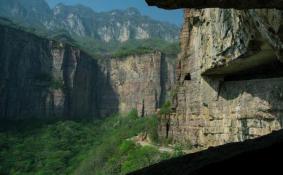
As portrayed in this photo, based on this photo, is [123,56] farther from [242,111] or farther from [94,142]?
[242,111]

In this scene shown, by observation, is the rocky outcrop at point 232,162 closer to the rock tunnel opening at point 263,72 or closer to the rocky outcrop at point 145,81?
the rock tunnel opening at point 263,72

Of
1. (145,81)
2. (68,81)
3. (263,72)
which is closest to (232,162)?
(263,72)

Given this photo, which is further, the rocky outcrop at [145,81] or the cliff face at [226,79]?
the rocky outcrop at [145,81]

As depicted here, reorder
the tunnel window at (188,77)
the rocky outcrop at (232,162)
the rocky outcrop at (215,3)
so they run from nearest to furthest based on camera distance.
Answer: the rocky outcrop at (232,162)
the rocky outcrop at (215,3)
the tunnel window at (188,77)

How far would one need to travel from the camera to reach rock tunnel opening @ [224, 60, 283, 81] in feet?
77.5

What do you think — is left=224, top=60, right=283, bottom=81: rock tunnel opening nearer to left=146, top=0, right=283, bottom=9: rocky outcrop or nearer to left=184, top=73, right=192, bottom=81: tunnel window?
left=184, top=73, right=192, bottom=81: tunnel window

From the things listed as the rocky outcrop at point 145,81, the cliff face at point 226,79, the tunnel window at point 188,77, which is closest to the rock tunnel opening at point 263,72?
the cliff face at point 226,79

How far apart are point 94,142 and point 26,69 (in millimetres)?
27018

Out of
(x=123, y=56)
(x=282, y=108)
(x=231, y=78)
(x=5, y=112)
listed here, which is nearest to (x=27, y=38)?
(x=5, y=112)

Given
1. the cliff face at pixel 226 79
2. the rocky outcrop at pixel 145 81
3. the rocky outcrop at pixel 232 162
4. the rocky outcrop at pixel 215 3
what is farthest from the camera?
the rocky outcrop at pixel 145 81

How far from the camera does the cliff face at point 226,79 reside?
2098cm

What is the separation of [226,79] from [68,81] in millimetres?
84241

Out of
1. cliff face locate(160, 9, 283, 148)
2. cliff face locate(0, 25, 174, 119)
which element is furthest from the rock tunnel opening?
cliff face locate(0, 25, 174, 119)

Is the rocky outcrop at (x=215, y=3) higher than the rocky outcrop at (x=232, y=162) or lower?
higher
